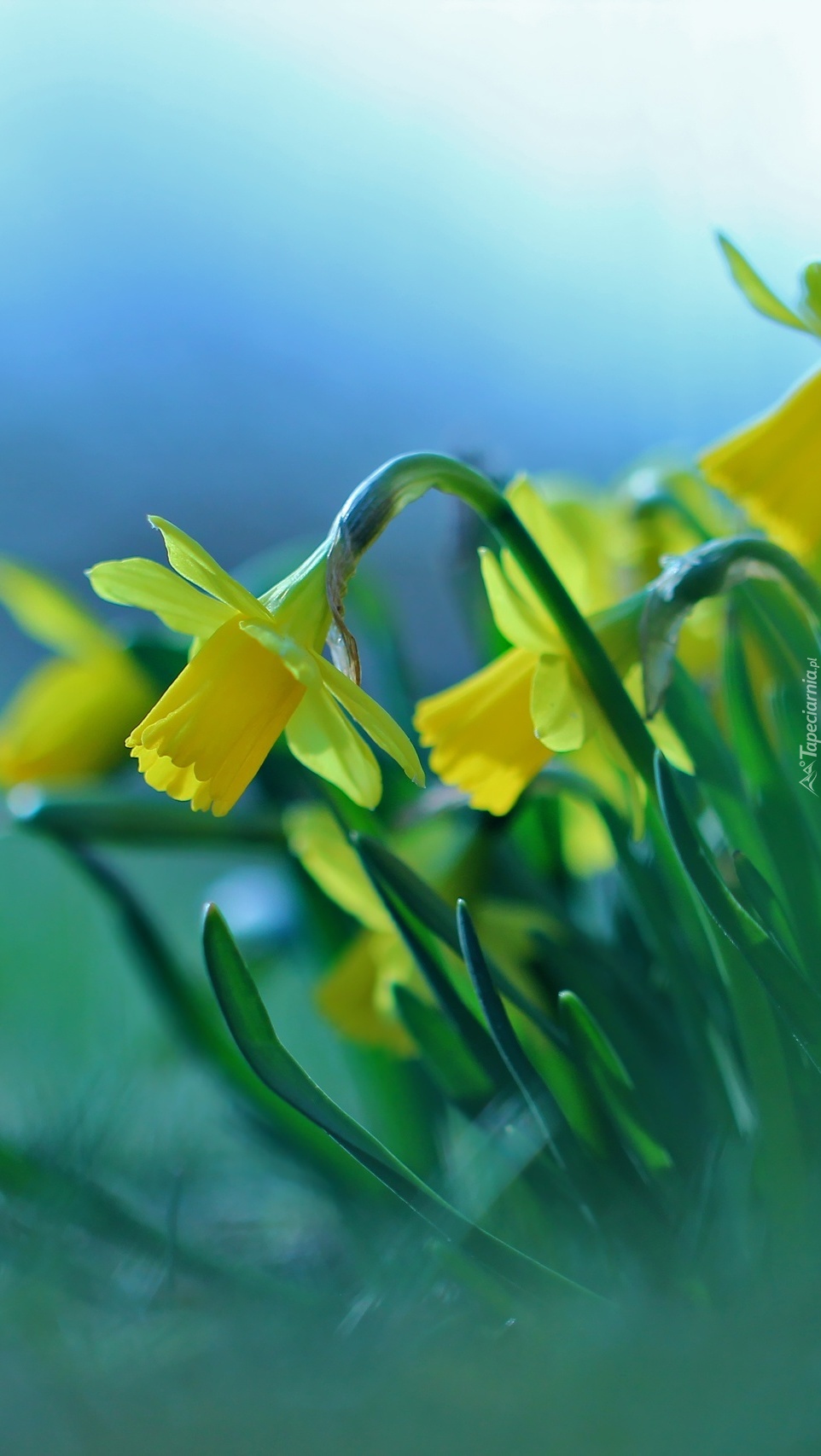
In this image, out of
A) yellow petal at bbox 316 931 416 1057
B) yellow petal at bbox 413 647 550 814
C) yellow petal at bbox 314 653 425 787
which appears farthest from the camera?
yellow petal at bbox 316 931 416 1057

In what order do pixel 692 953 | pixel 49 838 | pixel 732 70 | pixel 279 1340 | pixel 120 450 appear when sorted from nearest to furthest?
1. pixel 279 1340
2. pixel 692 953
3. pixel 49 838
4. pixel 732 70
5. pixel 120 450

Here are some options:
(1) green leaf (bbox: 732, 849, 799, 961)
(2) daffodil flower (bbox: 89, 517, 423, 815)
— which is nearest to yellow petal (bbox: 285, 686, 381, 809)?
(2) daffodil flower (bbox: 89, 517, 423, 815)

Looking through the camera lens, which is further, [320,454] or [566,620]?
[320,454]

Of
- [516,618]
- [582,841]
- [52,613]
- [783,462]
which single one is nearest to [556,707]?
[516,618]

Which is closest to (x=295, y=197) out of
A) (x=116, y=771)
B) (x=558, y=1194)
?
(x=116, y=771)

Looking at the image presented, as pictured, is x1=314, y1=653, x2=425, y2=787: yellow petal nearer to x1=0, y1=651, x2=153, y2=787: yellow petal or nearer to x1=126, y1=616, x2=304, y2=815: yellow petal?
x1=126, y1=616, x2=304, y2=815: yellow petal

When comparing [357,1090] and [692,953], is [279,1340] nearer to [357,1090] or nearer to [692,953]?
[692,953]

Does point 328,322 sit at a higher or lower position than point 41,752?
higher
